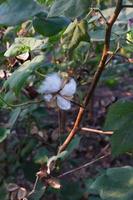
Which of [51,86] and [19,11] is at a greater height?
[19,11]

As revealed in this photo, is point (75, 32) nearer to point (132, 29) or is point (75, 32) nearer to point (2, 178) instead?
point (132, 29)

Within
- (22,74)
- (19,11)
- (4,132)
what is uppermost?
(19,11)

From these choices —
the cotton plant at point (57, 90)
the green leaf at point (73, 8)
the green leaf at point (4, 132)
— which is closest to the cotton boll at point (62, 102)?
the cotton plant at point (57, 90)

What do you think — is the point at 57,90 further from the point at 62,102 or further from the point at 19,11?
the point at 19,11

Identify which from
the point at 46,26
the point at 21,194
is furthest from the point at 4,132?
the point at 46,26

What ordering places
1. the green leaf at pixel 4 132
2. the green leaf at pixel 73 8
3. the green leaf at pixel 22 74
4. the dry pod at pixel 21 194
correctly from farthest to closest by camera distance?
the green leaf at pixel 4 132
the dry pod at pixel 21 194
the green leaf at pixel 22 74
the green leaf at pixel 73 8

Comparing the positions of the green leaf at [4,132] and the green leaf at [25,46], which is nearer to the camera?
the green leaf at [25,46]

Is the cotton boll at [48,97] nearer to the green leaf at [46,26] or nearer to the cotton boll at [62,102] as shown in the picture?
the cotton boll at [62,102]

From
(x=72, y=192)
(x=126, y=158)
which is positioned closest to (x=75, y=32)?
(x=72, y=192)
